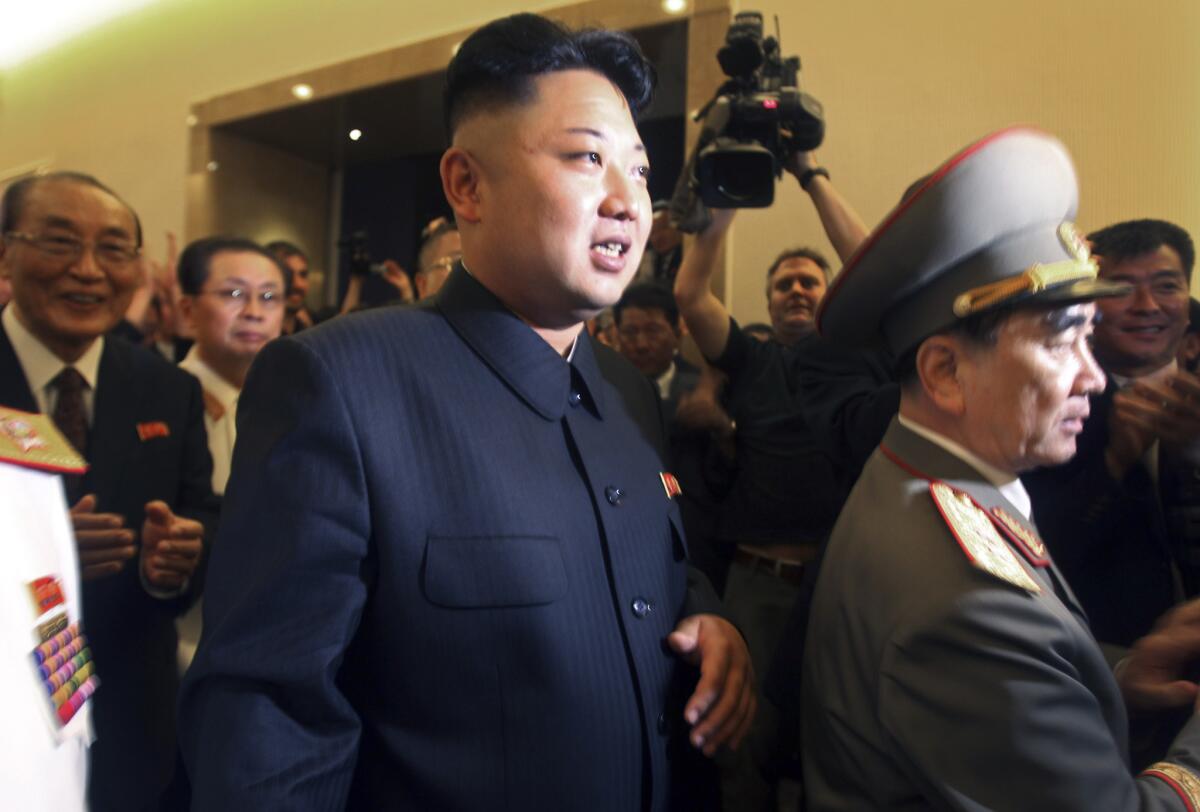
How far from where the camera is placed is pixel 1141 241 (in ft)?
5.12

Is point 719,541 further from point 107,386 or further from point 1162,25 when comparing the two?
point 1162,25

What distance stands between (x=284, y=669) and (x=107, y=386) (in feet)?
3.38

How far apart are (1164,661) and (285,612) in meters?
0.99

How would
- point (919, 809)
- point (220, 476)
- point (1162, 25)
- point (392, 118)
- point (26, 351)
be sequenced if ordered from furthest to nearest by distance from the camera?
point (392, 118)
point (1162, 25)
point (220, 476)
point (26, 351)
point (919, 809)

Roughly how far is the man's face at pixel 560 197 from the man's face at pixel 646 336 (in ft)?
4.52

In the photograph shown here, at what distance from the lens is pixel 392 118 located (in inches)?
135

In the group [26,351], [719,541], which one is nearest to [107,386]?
[26,351]

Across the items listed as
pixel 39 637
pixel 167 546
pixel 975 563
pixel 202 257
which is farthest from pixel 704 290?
pixel 39 637

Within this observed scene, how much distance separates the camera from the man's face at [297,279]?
9.50 feet

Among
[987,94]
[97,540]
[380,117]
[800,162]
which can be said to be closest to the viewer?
[97,540]

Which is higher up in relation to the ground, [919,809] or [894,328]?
[894,328]

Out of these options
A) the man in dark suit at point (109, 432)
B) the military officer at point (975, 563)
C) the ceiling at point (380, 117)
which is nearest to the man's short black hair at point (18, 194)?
the man in dark suit at point (109, 432)

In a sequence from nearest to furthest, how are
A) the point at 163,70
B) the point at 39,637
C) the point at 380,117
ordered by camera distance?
the point at 39,637
the point at 380,117
the point at 163,70

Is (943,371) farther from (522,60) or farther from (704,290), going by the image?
(704,290)
